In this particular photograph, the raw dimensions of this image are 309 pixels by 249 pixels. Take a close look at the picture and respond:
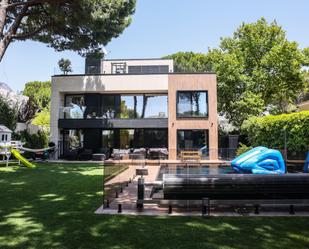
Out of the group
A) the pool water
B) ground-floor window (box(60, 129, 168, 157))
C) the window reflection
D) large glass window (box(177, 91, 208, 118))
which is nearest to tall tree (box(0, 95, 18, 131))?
the window reflection

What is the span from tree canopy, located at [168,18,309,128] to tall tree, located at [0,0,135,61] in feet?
27.9

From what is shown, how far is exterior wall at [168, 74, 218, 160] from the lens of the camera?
21422 mm

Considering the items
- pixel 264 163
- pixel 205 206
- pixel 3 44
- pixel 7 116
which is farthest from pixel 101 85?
pixel 205 206

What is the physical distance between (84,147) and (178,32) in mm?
12506

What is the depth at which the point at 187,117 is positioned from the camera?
21688 millimetres

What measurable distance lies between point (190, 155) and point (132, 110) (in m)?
6.83

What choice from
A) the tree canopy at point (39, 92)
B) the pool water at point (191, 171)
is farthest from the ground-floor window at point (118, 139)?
the tree canopy at point (39, 92)

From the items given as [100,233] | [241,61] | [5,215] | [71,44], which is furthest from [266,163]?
[241,61]

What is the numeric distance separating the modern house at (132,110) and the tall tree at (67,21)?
248 inches

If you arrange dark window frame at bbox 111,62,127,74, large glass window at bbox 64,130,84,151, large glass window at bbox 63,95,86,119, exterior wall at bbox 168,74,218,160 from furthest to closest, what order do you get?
dark window frame at bbox 111,62,127,74
large glass window at bbox 64,130,84,151
large glass window at bbox 63,95,86,119
exterior wall at bbox 168,74,218,160

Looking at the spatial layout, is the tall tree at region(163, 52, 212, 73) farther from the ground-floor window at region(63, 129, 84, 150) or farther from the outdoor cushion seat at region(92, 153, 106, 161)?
the ground-floor window at region(63, 129, 84, 150)

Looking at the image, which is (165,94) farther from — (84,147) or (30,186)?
(30,186)

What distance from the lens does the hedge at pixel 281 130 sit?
13250 mm

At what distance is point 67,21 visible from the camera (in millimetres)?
13805
